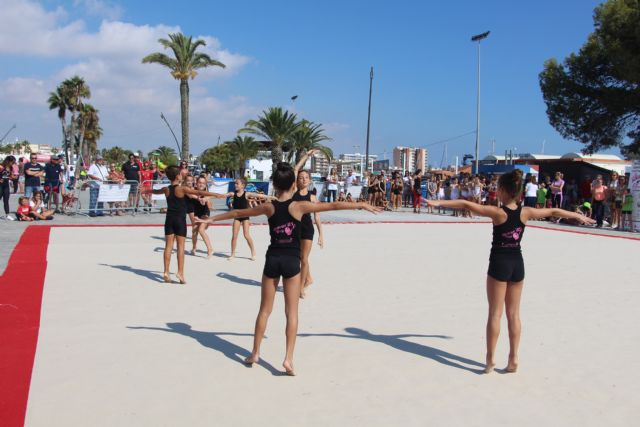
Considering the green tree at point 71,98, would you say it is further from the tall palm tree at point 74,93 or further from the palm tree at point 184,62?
the palm tree at point 184,62

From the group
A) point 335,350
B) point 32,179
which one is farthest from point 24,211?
point 335,350

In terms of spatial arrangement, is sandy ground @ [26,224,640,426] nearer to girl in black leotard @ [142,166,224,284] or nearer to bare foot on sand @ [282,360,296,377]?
bare foot on sand @ [282,360,296,377]

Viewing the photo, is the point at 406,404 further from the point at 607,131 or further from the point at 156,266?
the point at 607,131

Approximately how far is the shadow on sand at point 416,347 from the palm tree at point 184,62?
97.2 feet

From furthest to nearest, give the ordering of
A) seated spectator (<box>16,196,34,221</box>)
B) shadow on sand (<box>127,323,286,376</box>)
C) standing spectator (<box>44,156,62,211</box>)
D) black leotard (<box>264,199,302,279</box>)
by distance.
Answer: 1. standing spectator (<box>44,156,62,211</box>)
2. seated spectator (<box>16,196,34,221</box>)
3. shadow on sand (<box>127,323,286,376</box>)
4. black leotard (<box>264,199,302,279</box>)

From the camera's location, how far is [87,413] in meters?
3.69

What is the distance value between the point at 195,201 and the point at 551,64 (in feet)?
88.8

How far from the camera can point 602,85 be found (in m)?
28.6

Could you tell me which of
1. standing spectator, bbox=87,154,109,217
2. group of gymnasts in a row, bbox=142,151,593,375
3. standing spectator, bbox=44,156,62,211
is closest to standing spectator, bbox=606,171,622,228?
group of gymnasts in a row, bbox=142,151,593,375

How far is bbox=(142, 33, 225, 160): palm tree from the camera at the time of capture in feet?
112

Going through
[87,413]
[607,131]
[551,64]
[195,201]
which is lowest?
[87,413]

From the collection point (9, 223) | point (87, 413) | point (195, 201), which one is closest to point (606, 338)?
point (87, 413)

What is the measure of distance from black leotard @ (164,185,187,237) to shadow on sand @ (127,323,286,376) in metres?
2.33

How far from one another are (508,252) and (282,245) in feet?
6.15
